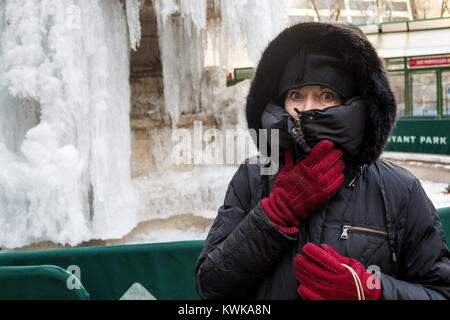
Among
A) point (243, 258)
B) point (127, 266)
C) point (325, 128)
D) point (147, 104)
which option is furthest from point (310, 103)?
point (147, 104)

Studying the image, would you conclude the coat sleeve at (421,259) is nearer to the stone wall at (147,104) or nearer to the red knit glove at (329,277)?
the red knit glove at (329,277)

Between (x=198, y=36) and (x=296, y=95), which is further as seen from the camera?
(x=198, y=36)

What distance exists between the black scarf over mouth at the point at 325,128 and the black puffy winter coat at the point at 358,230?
5cm

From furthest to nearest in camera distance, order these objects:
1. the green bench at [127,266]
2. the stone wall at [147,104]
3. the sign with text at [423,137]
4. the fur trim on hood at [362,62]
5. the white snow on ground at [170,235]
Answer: the sign with text at [423,137]
the stone wall at [147,104]
the white snow on ground at [170,235]
the green bench at [127,266]
the fur trim on hood at [362,62]

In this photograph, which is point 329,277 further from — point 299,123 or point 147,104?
point 147,104

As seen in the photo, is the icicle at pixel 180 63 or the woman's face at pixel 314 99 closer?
the woman's face at pixel 314 99

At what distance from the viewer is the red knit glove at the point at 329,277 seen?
1.41 m

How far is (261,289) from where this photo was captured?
1574 mm

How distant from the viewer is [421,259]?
1498mm

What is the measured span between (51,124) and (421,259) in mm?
4847

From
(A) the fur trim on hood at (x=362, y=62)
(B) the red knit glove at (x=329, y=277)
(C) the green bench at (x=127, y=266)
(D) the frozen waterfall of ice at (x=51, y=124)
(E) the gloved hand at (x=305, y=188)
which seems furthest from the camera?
(D) the frozen waterfall of ice at (x=51, y=124)

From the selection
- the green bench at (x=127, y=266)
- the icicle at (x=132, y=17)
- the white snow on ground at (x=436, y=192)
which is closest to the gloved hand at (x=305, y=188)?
the green bench at (x=127, y=266)
